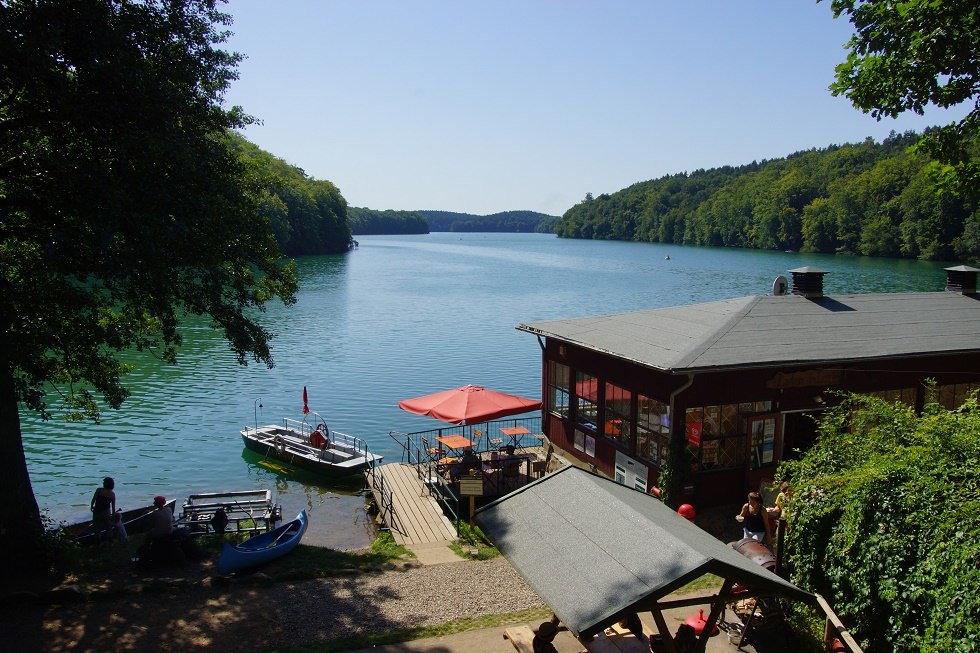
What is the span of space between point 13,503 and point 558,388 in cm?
1250

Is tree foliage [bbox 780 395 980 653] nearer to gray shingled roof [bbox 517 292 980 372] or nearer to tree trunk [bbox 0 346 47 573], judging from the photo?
gray shingled roof [bbox 517 292 980 372]

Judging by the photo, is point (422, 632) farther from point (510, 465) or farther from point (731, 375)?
point (731, 375)

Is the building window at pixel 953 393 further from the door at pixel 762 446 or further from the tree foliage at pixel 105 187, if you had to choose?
the tree foliage at pixel 105 187

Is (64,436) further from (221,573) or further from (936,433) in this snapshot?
(936,433)

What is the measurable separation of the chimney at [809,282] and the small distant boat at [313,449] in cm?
1331

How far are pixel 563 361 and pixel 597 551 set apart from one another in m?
12.1

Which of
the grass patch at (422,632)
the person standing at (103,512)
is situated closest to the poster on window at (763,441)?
the grass patch at (422,632)

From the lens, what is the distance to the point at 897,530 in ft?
25.8

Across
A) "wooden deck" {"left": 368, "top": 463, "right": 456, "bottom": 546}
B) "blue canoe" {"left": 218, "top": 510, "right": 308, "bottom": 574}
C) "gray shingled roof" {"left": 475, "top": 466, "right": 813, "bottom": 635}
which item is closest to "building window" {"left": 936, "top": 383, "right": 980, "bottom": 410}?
"wooden deck" {"left": 368, "top": 463, "right": 456, "bottom": 546}

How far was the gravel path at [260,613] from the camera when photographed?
9.76 m

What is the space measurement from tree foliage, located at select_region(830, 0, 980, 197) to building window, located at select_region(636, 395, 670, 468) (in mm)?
7105

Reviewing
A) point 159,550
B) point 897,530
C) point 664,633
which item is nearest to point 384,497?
point 159,550

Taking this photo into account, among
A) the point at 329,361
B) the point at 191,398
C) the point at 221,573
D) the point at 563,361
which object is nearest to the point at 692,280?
the point at 329,361

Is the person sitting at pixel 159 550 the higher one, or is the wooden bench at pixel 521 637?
the wooden bench at pixel 521 637
